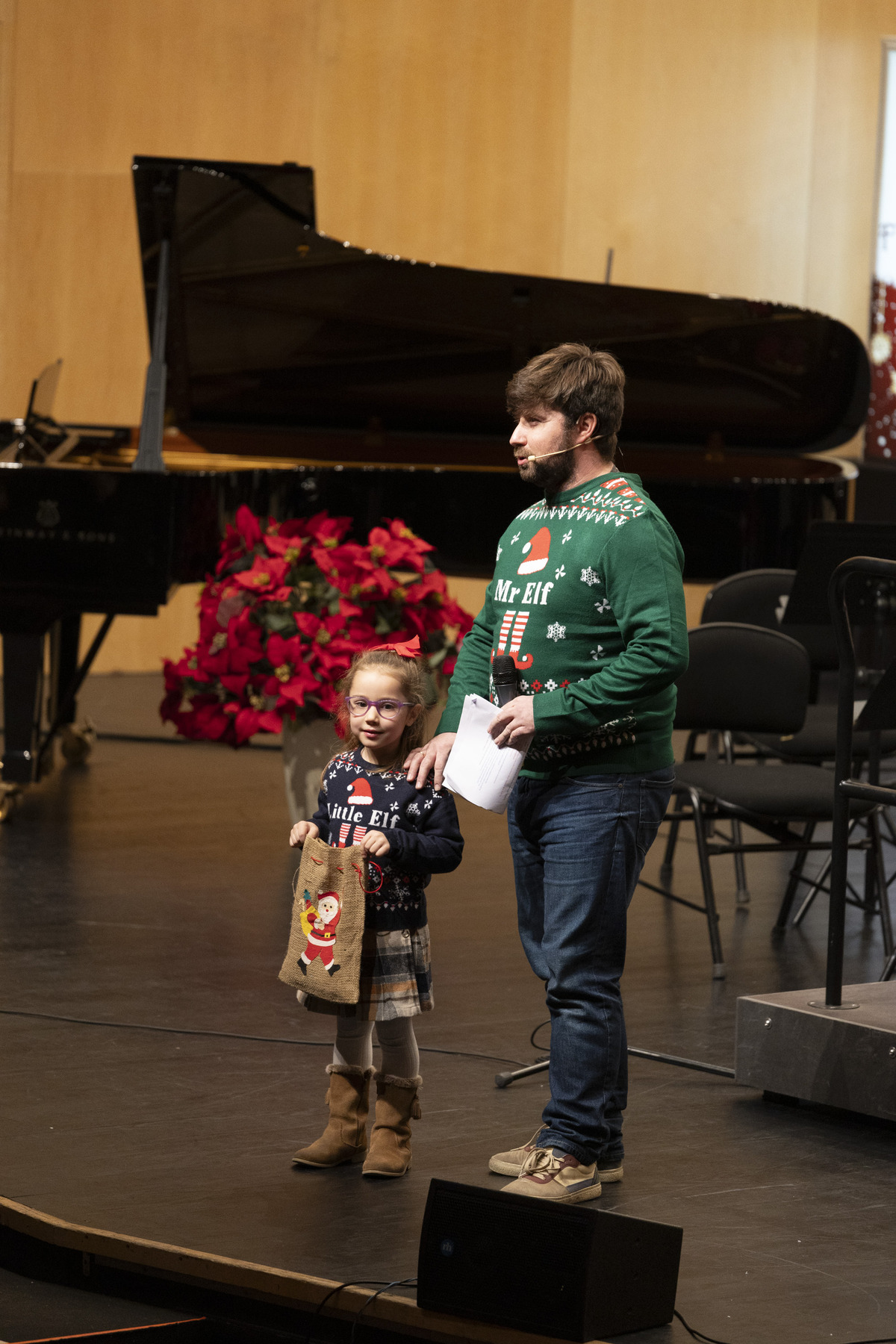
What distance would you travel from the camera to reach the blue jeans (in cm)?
263

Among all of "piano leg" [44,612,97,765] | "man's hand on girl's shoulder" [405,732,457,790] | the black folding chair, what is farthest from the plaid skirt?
Result: "piano leg" [44,612,97,765]

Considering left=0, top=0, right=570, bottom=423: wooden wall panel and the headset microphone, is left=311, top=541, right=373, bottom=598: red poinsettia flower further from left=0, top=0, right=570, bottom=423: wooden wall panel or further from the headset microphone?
left=0, top=0, right=570, bottom=423: wooden wall panel

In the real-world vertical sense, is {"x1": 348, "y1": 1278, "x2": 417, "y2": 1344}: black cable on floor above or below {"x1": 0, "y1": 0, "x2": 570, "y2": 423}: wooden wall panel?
below

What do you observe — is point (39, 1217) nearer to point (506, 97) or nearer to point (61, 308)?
point (61, 308)

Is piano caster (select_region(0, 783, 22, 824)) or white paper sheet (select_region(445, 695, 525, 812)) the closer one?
white paper sheet (select_region(445, 695, 525, 812))

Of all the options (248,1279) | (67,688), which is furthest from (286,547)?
(248,1279)

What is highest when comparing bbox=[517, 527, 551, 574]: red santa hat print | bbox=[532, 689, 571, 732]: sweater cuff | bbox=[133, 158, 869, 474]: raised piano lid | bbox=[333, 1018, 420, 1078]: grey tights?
bbox=[133, 158, 869, 474]: raised piano lid

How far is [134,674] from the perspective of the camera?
9812 millimetres

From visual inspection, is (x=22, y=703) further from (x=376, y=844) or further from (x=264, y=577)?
(x=376, y=844)

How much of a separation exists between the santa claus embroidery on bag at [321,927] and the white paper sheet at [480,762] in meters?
0.28

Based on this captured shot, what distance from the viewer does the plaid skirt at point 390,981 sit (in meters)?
2.74

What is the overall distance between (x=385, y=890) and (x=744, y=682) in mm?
2039

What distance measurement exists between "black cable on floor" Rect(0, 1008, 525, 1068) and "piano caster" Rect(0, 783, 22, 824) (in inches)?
82.3

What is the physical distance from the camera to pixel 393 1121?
279cm
